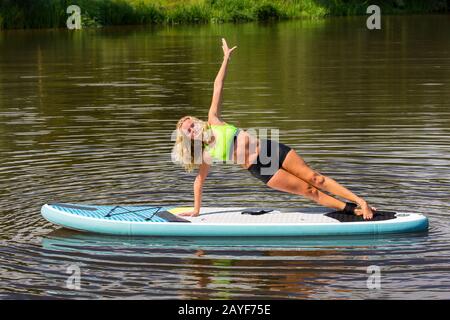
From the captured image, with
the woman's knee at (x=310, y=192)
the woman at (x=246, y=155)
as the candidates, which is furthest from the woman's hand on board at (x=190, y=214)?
the woman's knee at (x=310, y=192)

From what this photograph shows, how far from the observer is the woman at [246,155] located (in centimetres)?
1166

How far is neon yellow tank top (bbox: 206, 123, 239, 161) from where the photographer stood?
1172 cm

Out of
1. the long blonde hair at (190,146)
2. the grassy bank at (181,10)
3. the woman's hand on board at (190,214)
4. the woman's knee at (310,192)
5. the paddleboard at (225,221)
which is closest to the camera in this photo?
the paddleboard at (225,221)

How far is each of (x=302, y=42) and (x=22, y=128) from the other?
24329mm

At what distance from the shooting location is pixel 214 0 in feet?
223

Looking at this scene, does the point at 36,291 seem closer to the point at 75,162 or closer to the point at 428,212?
the point at 428,212

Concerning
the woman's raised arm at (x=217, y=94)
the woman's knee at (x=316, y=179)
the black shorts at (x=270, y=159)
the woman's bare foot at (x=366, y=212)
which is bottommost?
the woman's bare foot at (x=366, y=212)

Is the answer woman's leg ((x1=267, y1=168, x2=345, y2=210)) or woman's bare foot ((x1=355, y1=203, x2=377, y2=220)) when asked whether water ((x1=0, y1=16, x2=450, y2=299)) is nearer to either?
woman's bare foot ((x1=355, y1=203, x2=377, y2=220))

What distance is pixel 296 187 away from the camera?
465 inches

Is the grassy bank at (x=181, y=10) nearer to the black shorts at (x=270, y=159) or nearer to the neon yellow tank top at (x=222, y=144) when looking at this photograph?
the neon yellow tank top at (x=222, y=144)

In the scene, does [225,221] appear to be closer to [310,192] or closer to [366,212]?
[310,192]

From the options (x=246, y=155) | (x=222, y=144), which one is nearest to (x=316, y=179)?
(x=246, y=155)

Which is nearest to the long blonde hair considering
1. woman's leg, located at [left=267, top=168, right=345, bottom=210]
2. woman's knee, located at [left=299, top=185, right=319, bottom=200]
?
woman's leg, located at [left=267, top=168, right=345, bottom=210]
